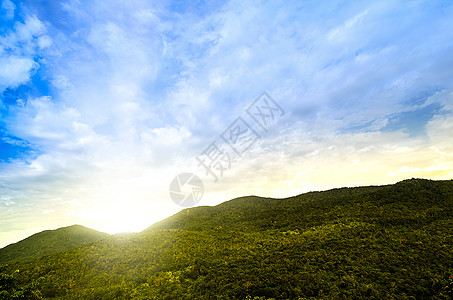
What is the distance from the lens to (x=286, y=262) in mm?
18984

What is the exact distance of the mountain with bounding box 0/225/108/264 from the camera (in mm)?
48188

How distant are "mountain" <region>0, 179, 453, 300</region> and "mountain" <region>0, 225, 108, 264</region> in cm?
2996

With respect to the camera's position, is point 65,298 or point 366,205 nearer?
point 65,298

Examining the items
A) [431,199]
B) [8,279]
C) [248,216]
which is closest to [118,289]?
[8,279]

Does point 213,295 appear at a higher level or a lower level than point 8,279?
lower

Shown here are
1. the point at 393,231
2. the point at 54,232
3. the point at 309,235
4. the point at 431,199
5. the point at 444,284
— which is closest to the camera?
the point at 444,284

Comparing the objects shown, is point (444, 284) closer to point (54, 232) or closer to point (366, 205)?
point (366, 205)

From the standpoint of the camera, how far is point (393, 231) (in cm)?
2384

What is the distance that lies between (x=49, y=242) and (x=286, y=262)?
6329 centimetres

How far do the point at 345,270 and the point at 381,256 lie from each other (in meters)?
4.36

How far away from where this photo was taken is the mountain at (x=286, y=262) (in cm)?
1475

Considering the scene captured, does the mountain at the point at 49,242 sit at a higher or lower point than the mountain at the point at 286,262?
higher

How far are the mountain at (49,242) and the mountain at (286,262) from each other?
29962 mm

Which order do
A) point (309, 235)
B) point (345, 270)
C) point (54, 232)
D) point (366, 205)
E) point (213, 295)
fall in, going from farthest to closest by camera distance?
point (54, 232) < point (366, 205) < point (309, 235) < point (345, 270) < point (213, 295)
